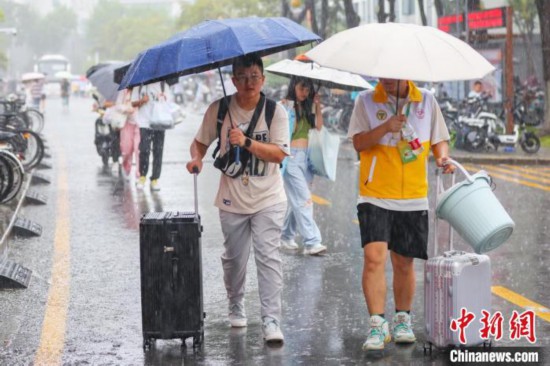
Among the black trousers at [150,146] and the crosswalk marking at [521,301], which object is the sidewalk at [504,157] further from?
the crosswalk marking at [521,301]

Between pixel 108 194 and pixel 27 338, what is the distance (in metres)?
8.50

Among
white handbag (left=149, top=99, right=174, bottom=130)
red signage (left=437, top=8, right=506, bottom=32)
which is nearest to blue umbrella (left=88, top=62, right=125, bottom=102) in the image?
white handbag (left=149, top=99, right=174, bottom=130)

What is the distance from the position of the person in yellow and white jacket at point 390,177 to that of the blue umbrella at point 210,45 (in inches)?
24.5

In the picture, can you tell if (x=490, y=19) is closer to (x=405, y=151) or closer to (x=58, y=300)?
(x=58, y=300)

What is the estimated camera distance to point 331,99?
31781 mm

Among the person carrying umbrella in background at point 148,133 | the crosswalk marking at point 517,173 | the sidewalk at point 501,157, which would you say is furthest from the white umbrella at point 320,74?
the sidewalk at point 501,157

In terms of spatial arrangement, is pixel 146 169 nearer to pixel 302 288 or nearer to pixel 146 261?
pixel 302 288

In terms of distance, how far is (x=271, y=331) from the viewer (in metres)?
6.89

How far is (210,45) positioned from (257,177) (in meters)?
0.89

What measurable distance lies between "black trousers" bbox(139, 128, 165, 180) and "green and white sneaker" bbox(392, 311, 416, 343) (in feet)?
29.8

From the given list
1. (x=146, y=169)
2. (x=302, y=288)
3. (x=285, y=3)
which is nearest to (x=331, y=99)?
(x=285, y=3)

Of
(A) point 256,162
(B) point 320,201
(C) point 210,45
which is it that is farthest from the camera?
(B) point 320,201

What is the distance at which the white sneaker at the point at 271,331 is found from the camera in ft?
22.6

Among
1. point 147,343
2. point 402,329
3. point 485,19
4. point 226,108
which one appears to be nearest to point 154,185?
point 226,108
